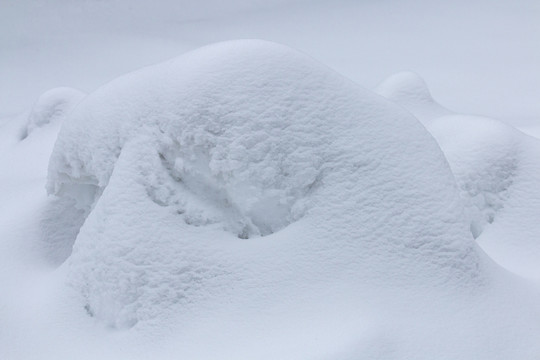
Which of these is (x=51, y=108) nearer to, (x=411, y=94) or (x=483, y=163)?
(x=411, y=94)

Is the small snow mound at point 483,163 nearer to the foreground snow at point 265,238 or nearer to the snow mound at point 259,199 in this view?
the foreground snow at point 265,238

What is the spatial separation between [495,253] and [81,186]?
294 centimetres

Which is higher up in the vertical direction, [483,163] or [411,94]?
[483,163]

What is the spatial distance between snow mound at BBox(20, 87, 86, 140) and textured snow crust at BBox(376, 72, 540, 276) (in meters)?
4.42

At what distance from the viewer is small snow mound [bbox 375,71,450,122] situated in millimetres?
6641

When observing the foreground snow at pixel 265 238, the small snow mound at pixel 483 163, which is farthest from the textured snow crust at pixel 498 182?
the foreground snow at pixel 265 238

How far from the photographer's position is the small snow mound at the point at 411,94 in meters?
6.64

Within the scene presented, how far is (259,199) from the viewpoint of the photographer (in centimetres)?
300

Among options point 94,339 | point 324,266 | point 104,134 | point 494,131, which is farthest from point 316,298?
point 494,131

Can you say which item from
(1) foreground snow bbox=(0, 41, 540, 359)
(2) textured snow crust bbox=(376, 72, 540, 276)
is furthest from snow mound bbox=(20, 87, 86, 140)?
(2) textured snow crust bbox=(376, 72, 540, 276)

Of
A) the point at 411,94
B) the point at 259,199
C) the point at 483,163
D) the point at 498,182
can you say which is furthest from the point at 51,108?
the point at 498,182

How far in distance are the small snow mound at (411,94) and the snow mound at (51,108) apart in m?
3.76

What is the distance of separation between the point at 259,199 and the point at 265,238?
208 millimetres

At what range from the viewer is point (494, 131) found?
185 inches
